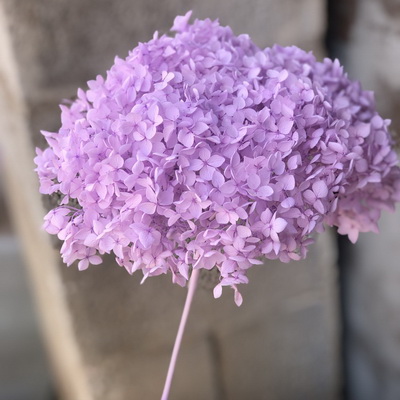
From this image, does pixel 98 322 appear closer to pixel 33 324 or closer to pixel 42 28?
pixel 42 28

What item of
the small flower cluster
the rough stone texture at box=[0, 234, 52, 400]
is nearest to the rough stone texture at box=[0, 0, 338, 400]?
the small flower cluster

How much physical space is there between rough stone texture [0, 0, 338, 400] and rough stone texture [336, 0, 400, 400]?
7 cm

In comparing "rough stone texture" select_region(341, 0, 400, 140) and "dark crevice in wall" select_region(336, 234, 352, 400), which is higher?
"rough stone texture" select_region(341, 0, 400, 140)

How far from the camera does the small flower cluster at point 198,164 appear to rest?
0.59 m

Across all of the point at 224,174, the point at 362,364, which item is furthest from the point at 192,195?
the point at 362,364

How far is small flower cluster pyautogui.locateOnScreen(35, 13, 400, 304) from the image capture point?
0.59 meters

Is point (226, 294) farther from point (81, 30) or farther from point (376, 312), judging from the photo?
point (81, 30)

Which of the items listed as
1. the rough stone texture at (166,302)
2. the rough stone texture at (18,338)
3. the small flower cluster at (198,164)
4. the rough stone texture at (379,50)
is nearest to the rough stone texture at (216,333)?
the rough stone texture at (166,302)

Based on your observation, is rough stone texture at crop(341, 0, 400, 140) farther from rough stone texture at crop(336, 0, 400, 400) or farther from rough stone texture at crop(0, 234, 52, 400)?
rough stone texture at crop(0, 234, 52, 400)

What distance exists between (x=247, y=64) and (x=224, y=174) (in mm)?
173

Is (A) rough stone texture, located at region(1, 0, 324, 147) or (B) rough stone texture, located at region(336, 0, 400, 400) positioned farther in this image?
(B) rough stone texture, located at region(336, 0, 400, 400)

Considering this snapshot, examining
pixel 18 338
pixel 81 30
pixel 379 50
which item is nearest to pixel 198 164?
pixel 81 30

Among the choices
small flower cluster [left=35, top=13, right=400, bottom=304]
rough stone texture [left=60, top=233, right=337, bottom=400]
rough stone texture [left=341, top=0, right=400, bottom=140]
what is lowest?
rough stone texture [left=60, top=233, right=337, bottom=400]

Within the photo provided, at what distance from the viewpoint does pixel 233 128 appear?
609 millimetres
